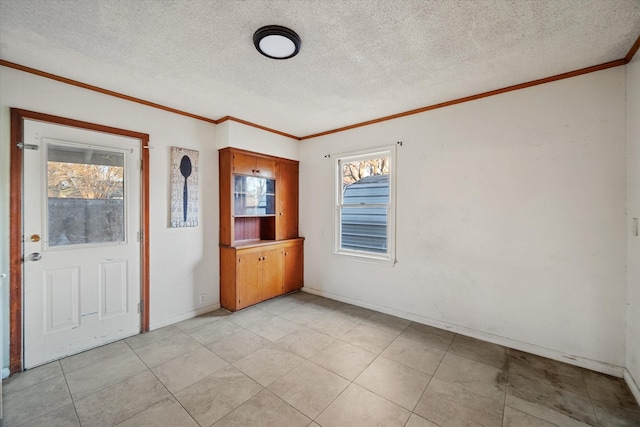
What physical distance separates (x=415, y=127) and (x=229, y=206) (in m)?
2.61

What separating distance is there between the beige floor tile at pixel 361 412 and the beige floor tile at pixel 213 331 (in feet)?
5.07

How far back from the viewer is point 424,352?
2.61 meters

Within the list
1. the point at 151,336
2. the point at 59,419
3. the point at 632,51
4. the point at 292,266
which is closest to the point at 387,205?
the point at 292,266

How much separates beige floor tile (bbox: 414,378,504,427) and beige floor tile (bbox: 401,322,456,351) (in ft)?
2.21

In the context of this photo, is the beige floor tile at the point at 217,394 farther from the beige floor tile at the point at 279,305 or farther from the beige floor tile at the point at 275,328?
Answer: the beige floor tile at the point at 279,305

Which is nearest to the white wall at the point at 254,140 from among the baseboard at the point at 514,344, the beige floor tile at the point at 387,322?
the baseboard at the point at 514,344

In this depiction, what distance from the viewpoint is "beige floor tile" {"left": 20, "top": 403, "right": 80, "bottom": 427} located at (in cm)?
173

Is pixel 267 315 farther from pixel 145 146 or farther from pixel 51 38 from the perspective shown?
pixel 51 38

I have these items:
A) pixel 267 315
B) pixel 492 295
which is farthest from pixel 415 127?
pixel 267 315

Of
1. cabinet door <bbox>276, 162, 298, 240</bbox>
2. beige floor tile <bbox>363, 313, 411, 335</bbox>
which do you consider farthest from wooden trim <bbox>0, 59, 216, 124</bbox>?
beige floor tile <bbox>363, 313, 411, 335</bbox>

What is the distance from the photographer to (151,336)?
2.92 meters

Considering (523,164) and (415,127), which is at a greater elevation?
(415,127)

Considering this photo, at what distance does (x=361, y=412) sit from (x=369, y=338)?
1.08 metres

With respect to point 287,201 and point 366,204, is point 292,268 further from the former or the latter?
point 366,204
